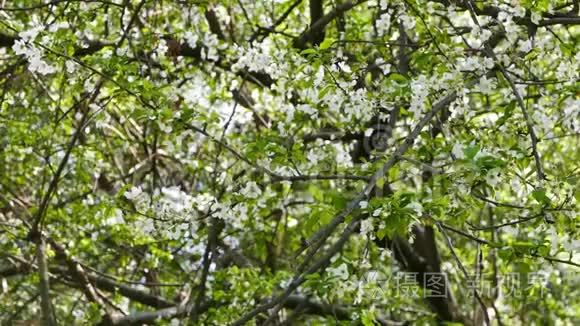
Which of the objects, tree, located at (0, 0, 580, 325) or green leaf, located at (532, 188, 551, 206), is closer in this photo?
green leaf, located at (532, 188, 551, 206)

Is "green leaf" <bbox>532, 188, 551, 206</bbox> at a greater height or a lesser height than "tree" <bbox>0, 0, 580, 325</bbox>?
lesser

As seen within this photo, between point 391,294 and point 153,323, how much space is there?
5.05 feet

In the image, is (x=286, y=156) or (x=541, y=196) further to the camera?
(x=286, y=156)

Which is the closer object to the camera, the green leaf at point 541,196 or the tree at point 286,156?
the green leaf at point 541,196

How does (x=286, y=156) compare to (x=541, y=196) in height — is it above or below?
above

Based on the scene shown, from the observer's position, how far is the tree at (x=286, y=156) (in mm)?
2816

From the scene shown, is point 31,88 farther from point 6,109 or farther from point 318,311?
point 318,311

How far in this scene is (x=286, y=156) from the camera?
3.18 m

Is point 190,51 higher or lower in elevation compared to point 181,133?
higher

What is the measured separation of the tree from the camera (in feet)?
9.24

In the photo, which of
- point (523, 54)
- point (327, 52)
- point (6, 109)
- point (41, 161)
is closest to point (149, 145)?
point (41, 161)

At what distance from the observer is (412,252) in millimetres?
5492

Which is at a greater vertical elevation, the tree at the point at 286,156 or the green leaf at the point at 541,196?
the tree at the point at 286,156

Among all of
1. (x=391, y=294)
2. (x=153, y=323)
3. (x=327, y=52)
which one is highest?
(x=327, y=52)
